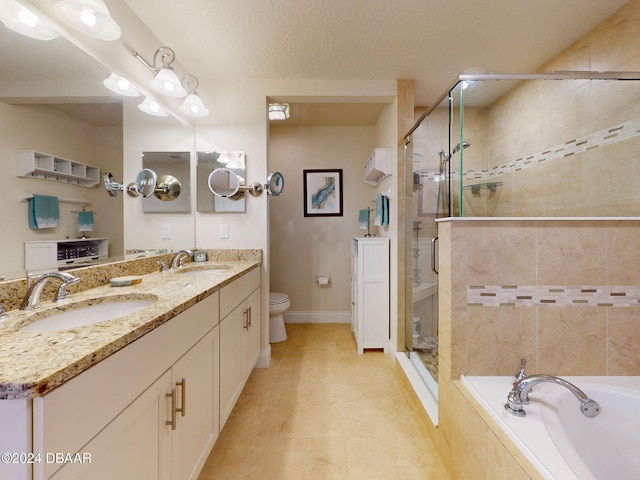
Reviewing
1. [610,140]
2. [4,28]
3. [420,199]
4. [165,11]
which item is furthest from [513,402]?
[165,11]

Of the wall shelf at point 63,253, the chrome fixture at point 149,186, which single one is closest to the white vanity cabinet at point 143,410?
the wall shelf at point 63,253

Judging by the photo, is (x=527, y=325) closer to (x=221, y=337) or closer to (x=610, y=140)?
(x=610, y=140)

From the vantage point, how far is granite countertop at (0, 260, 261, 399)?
1.68 ft

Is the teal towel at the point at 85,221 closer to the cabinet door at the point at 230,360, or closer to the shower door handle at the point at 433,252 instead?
the cabinet door at the point at 230,360

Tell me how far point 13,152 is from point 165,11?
4.01 ft

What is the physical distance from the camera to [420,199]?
2207 millimetres

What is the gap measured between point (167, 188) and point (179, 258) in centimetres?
56

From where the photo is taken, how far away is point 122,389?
28.4 inches

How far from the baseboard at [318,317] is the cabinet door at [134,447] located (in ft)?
8.13

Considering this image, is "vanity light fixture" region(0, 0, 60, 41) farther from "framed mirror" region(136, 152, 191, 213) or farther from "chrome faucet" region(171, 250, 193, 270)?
"chrome faucet" region(171, 250, 193, 270)

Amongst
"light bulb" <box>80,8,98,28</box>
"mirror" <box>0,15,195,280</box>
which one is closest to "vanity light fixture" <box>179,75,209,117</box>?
"mirror" <box>0,15,195,280</box>

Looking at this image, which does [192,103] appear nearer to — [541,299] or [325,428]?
[325,428]

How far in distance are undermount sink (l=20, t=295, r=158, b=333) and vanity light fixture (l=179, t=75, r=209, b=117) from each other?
4.68ft

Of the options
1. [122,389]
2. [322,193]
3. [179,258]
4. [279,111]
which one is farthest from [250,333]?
[279,111]
